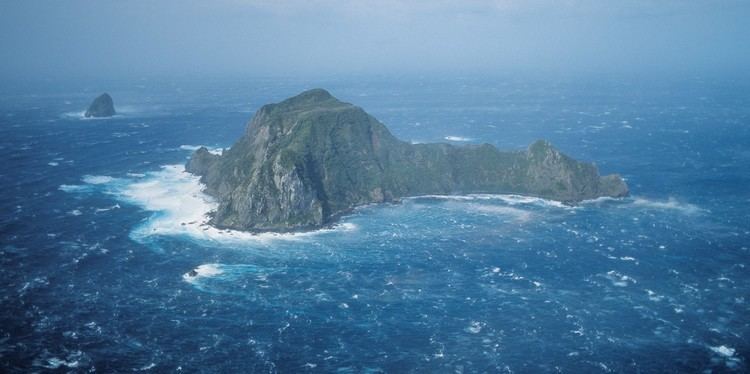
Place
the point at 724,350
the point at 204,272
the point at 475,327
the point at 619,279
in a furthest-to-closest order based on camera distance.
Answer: the point at 204,272 < the point at 619,279 < the point at 475,327 < the point at 724,350

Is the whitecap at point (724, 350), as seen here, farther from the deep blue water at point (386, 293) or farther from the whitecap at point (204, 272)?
the whitecap at point (204, 272)

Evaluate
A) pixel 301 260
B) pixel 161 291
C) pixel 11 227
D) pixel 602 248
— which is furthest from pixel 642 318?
pixel 11 227

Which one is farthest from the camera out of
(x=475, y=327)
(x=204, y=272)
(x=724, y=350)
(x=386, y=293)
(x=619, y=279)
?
(x=204, y=272)

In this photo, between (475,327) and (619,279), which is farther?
(619,279)

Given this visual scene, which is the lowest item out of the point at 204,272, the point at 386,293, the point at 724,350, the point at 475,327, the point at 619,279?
the point at 475,327

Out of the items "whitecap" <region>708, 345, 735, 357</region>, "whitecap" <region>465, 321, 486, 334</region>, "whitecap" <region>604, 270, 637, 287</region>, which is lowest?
"whitecap" <region>465, 321, 486, 334</region>

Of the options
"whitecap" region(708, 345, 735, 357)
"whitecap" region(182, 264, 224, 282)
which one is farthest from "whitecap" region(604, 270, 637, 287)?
"whitecap" region(182, 264, 224, 282)

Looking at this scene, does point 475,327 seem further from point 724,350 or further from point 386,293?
point 724,350

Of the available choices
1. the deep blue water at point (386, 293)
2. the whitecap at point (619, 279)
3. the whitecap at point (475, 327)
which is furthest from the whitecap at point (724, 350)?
the whitecap at point (475, 327)

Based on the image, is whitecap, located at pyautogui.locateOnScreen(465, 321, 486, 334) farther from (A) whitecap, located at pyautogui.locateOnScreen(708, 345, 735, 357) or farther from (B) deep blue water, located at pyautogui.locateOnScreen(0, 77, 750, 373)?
(A) whitecap, located at pyautogui.locateOnScreen(708, 345, 735, 357)

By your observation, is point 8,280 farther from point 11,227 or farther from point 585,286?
point 585,286

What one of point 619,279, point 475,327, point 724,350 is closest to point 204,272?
point 475,327
